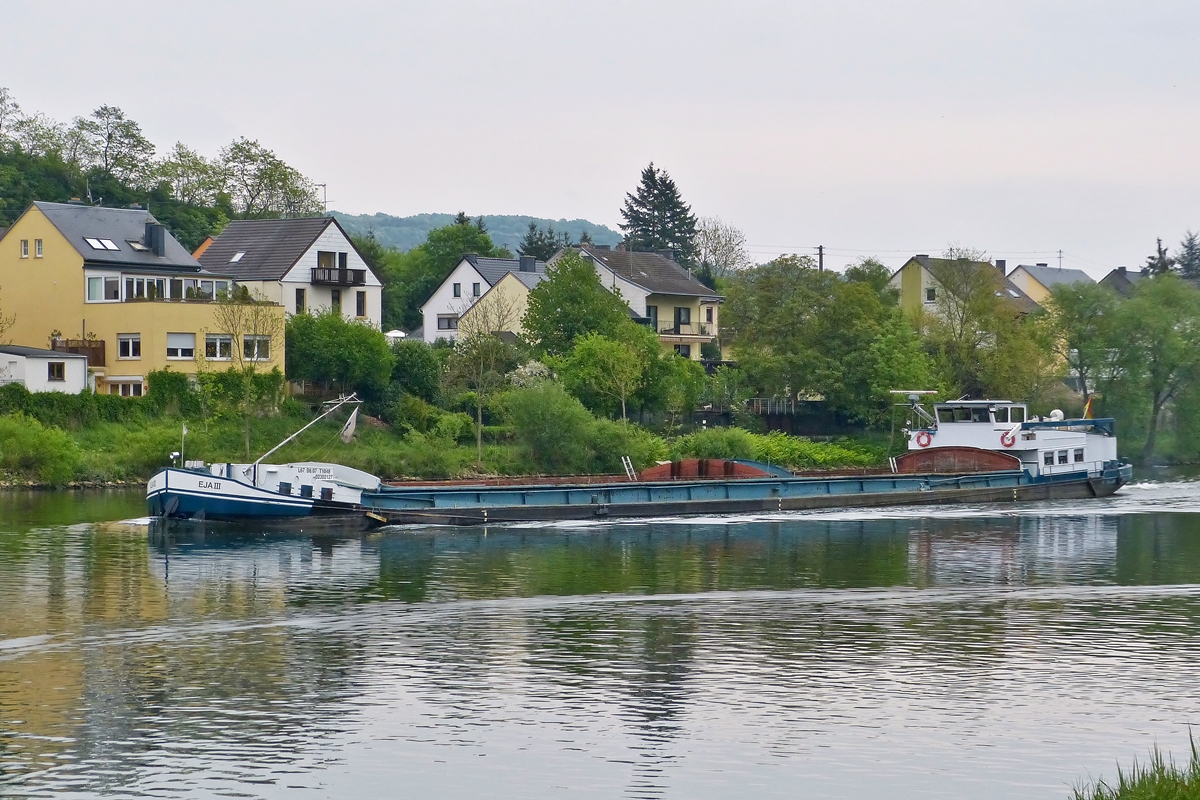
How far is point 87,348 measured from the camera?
7225 cm

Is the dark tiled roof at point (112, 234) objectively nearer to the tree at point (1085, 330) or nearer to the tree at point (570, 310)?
the tree at point (570, 310)

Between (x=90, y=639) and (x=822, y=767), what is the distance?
50.3ft

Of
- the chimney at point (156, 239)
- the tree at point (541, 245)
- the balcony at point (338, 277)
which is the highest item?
the tree at point (541, 245)

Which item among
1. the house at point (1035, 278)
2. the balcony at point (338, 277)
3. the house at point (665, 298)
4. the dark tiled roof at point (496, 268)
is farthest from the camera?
the house at point (1035, 278)

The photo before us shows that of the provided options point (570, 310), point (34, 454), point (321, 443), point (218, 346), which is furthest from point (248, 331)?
point (570, 310)

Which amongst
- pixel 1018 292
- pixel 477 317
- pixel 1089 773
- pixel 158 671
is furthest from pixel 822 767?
pixel 1018 292

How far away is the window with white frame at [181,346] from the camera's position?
72.4m

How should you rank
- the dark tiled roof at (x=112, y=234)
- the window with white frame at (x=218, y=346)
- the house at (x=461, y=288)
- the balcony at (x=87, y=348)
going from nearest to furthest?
1. the balcony at (x=87, y=348)
2. the window with white frame at (x=218, y=346)
3. the dark tiled roof at (x=112, y=234)
4. the house at (x=461, y=288)

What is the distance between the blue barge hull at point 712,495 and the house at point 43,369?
24.1 m

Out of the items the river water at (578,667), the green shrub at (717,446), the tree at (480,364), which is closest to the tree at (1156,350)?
the green shrub at (717,446)

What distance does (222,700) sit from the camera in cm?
2427

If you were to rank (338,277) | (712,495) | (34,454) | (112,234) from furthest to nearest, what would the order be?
Answer: (338,277), (112,234), (34,454), (712,495)

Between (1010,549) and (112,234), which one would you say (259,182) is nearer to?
(112,234)

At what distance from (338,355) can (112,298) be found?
37.1 feet
